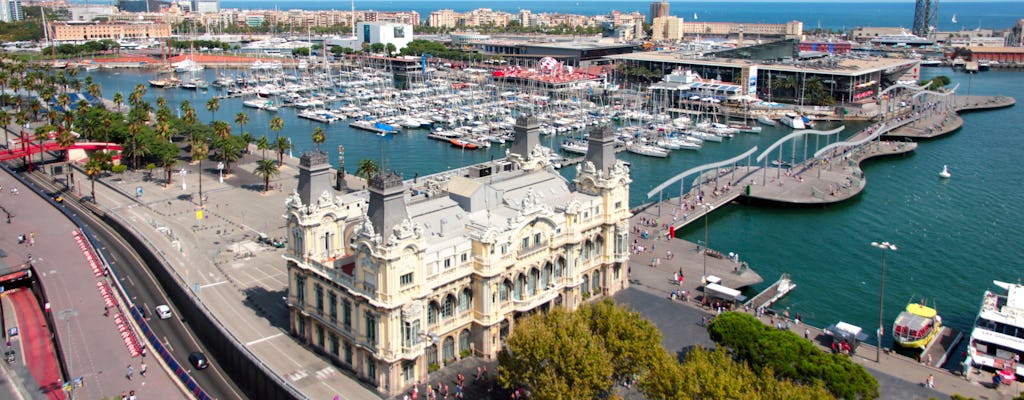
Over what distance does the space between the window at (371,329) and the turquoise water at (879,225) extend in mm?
39743

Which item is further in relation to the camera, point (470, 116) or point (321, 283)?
point (470, 116)

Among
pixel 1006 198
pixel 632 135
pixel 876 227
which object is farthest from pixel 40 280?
pixel 1006 198

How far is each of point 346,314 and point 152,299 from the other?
25.8 meters

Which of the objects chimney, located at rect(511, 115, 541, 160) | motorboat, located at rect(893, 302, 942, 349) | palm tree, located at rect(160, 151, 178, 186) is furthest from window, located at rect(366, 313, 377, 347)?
palm tree, located at rect(160, 151, 178, 186)

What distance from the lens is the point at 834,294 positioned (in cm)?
7888

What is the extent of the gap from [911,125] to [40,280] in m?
156

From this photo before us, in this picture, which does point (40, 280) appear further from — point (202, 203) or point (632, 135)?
point (632, 135)

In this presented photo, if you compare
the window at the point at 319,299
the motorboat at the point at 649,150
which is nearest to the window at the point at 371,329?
the window at the point at 319,299

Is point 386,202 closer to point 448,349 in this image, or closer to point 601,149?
point 448,349

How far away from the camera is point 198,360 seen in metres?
61.5

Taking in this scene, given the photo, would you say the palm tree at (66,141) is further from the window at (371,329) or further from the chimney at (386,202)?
the window at (371,329)

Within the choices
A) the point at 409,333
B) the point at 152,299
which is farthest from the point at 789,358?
the point at 152,299

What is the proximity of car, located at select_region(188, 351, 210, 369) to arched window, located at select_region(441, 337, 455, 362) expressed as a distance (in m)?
18.1

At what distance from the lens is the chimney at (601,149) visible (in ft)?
241
